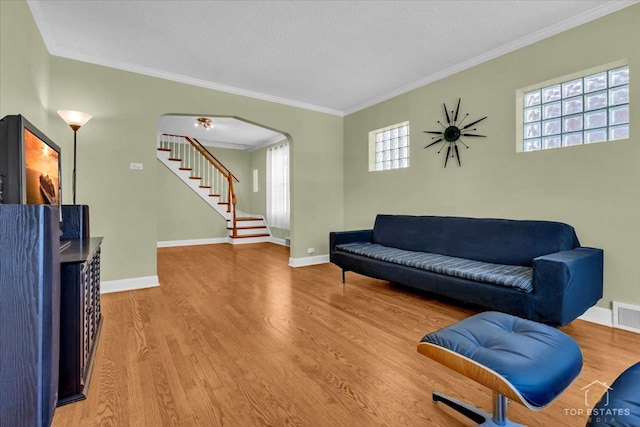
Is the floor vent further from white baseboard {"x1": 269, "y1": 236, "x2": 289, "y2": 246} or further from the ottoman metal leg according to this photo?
white baseboard {"x1": 269, "y1": 236, "x2": 289, "y2": 246}

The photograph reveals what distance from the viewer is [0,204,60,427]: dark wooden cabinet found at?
39.2 inches

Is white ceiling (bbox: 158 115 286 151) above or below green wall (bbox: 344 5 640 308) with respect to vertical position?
above

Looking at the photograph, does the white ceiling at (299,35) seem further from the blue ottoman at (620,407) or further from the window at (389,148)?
the blue ottoman at (620,407)

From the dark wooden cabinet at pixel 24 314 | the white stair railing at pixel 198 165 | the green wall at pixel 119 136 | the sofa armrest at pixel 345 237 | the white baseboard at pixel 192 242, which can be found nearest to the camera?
the dark wooden cabinet at pixel 24 314

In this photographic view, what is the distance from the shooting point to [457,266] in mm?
2754

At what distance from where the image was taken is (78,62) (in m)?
3.25

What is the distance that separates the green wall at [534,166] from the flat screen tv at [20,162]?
373 centimetres

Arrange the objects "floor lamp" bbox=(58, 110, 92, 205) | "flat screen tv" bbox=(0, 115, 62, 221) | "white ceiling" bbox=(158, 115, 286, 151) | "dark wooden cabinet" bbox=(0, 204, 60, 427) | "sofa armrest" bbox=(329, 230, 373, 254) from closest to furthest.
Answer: "dark wooden cabinet" bbox=(0, 204, 60, 427) < "flat screen tv" bbox=(0, 115, 62, 221) < "floor lamp" bbox=(58, 110, 92, 205) < "sofa armrest" bbox=(329, 230, 373, 254) < "white ceiling" bbox=(158, 115, 286, 151)

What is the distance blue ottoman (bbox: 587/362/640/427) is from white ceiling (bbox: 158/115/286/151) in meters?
5.54

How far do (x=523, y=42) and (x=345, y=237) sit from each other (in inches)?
110

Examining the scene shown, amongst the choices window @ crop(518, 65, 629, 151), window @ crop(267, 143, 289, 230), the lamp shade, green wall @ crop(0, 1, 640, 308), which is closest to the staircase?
window @ crop(267, 143, 289, 230)

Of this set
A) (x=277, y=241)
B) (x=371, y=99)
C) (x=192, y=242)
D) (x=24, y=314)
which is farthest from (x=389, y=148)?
(x=192, y=242)

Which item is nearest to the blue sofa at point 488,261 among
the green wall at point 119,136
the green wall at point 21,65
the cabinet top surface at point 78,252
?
the green wall at point 119,136

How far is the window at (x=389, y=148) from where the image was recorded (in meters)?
4.35
